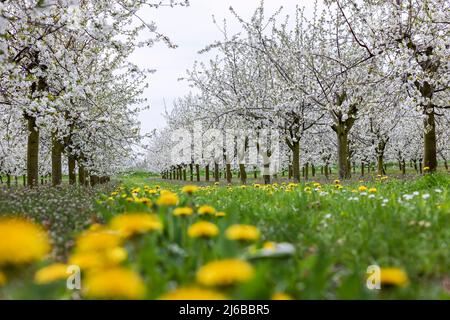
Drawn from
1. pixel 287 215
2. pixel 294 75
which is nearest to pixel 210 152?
pixel 294 75

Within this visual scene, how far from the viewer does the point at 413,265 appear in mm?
2652

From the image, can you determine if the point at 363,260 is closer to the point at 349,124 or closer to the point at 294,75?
the point at 349,124

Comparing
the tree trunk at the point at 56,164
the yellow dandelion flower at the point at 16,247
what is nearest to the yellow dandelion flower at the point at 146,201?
the yellow dandelion flower at the point at 16,247

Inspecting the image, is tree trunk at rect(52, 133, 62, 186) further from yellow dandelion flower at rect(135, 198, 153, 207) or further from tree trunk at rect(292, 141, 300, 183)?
yellow dandelion flower at rect(135, 198, 153, 207)

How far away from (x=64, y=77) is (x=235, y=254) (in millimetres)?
8917

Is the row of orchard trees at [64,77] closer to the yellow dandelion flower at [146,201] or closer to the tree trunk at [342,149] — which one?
the yellow dandelion flower at [146,201]

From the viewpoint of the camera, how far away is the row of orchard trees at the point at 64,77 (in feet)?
25.4

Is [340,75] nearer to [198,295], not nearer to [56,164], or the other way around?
[56,164]

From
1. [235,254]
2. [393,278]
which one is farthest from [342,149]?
[393,278]

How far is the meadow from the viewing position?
1.58m

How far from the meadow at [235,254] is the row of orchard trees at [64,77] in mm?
4189

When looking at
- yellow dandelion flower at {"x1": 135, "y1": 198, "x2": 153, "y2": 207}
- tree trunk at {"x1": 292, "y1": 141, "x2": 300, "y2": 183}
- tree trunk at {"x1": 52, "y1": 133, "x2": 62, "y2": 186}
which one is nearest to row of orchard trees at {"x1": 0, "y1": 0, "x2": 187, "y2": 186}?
tree trunk at {"x1": 52, "y1": 133, "x2": 62, "y2": 186}

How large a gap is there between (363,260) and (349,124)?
13.8m

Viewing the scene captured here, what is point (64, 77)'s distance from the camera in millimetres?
9695
